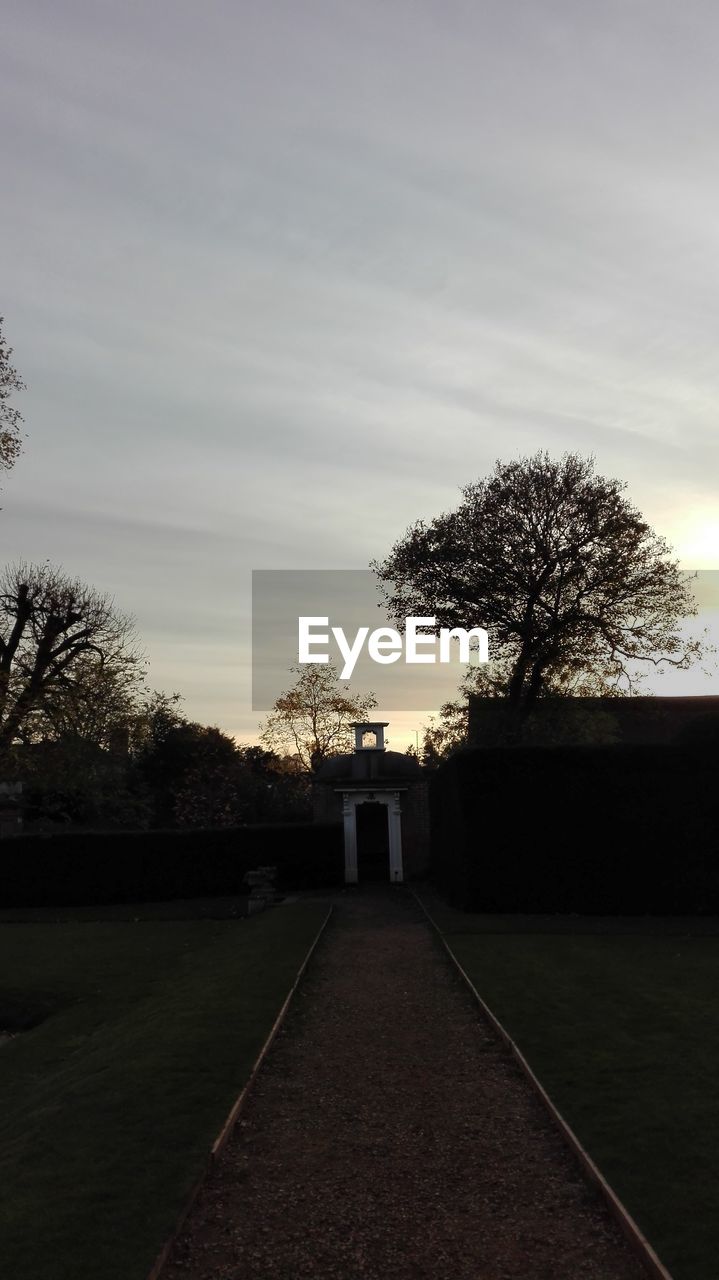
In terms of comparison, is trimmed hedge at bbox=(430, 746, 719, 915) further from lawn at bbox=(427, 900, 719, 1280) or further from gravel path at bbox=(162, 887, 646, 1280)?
gravel path at bbox=(162, 887, 646, 1280)

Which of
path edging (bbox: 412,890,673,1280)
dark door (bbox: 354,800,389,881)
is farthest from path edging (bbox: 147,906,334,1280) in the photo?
dark door (bbox: 354,800,389,881)

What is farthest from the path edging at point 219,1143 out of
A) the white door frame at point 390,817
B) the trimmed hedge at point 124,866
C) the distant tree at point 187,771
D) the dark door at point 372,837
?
the distant tree at point 187,771

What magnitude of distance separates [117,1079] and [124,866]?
83.4ft

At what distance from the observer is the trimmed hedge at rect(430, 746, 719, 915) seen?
24.5 meters

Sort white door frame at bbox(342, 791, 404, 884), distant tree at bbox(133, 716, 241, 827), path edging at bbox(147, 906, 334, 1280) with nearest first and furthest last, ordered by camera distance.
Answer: path edging at bbox(147, 906, 334, 1280), white door frame at bbox(342, 791, 404, 884), distant tree at bbox(133, 716, 241, 827)

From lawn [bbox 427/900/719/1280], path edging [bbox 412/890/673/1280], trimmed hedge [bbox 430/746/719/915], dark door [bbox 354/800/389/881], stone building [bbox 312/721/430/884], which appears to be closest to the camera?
path edging [bbox 412/890/673/1280]

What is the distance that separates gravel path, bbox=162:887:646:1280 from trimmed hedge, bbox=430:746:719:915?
11613 mm

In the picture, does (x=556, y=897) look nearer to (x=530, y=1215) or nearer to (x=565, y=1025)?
(x=565, y=1025)

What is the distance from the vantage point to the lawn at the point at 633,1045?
290 inches

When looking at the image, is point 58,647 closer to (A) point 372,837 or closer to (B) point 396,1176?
(A) point 372,837

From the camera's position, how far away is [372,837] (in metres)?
41.3

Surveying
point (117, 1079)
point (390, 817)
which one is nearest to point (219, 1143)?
point (117, 1079)

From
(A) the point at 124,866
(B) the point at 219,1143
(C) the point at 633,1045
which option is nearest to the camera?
(B) the point at 219,1143

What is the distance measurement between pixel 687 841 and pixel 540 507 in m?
18.5
